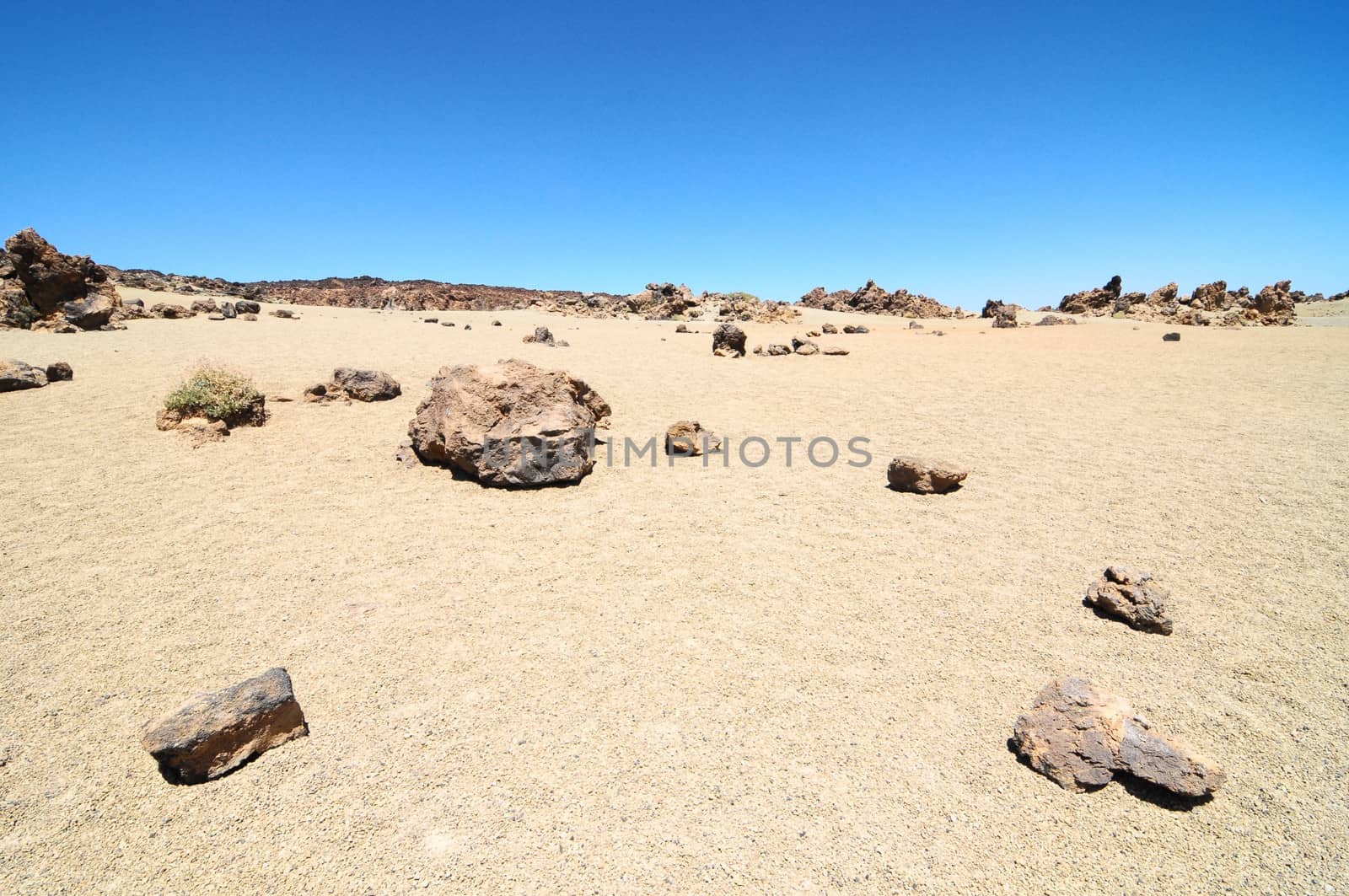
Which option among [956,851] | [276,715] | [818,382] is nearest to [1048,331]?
[818,382]

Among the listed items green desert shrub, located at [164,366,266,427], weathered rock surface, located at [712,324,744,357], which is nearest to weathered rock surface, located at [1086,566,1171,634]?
green desert shrub, located at [164,366,266,427]

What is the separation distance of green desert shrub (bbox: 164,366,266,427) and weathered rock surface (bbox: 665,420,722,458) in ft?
15.5

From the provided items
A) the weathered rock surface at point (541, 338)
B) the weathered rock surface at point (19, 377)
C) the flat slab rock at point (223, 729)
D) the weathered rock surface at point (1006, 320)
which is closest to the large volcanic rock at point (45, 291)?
the weathered rock surface at point (19, 377)

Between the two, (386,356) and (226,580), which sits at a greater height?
(386,356)

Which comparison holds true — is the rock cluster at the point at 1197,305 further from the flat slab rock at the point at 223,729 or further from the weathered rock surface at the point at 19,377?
the weathered rock surface at the point at 19,377

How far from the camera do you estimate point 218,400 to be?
643 cm

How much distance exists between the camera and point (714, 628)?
3.29 meters

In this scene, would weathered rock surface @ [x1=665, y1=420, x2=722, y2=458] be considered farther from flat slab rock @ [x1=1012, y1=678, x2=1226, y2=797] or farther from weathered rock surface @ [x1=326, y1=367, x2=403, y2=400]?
flat slab rock @ [x1=1012, y1=678, x2=1226, y2=797]

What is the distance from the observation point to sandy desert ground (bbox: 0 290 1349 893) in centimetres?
204

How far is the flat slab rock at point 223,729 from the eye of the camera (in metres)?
2.27

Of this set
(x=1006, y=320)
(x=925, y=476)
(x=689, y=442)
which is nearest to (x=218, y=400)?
(x=689, y=442)

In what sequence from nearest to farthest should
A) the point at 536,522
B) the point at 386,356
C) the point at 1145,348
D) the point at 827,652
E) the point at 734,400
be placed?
the point at 827,652 < the point at 536,522 < the point at 734,400 < the point at 386,356 < the point at 1145,348

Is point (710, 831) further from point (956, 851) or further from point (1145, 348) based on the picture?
A: point (1145, 348)

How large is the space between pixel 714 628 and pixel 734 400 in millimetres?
6207
